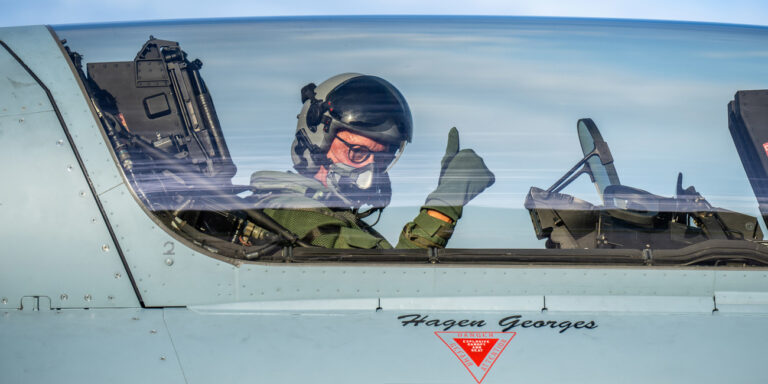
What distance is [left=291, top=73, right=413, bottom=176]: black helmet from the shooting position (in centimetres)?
258

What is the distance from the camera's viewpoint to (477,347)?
212cm

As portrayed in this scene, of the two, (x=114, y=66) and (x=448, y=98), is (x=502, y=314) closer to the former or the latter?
(x=448, y=98)

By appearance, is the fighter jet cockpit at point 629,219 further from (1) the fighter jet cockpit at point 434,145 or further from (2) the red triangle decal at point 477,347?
(2) the red triangle decal at point 477,347

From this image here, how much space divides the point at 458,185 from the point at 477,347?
637 millimetres

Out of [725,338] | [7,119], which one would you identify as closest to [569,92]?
[725,338]

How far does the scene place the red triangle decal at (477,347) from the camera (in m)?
2.09

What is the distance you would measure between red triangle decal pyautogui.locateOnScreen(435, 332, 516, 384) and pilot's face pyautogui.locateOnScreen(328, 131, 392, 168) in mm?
744

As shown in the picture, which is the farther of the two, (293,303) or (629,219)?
(629,219)

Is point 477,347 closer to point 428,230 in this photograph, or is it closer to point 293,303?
point 428,230

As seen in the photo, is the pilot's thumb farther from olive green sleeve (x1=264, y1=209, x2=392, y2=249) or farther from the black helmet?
olive green sleeve (x1=264, y1=209, x2=392, y2=249)

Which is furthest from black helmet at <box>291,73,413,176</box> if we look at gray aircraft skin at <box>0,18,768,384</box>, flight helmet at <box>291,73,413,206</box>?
gray aircraft skin at <box>0,18,768,384</box>

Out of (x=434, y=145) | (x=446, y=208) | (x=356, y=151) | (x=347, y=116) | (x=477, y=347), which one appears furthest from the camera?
(x=347, y=116)

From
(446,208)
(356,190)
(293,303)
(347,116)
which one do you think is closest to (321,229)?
(356,190)

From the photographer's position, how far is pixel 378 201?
2471 mm
